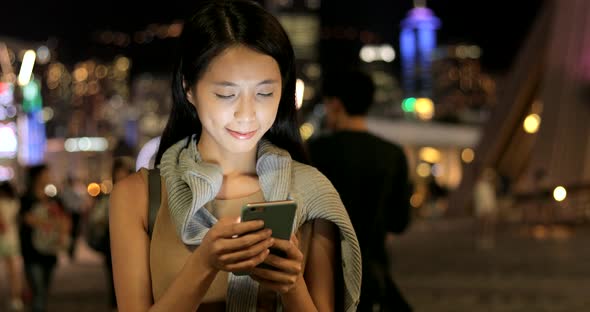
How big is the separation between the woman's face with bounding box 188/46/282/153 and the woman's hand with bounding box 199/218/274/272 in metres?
0.36

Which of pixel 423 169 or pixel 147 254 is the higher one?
pixel 147 254

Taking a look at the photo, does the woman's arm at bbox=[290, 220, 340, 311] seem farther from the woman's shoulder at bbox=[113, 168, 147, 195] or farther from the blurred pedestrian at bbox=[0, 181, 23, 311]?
the blurred pedestrian at bbox=[0, 181, 23, 311]

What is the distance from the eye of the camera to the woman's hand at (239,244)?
7.29ft

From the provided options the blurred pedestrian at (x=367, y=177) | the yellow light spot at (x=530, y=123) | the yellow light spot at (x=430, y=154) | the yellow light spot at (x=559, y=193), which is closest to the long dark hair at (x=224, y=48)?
the blurred pedestrian at (x=367, y=177)

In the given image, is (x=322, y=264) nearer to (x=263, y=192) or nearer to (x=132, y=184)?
(x=263, y=192)

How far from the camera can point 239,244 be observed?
2.23m

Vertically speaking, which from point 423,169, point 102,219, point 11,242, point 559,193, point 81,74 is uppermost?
point 81,74

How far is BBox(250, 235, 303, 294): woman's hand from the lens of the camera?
2.33 metres

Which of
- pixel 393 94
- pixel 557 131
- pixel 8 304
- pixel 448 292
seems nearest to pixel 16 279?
pixel 8 304

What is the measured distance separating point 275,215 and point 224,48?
0.55 meters

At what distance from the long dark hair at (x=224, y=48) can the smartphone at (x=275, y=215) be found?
52 cm

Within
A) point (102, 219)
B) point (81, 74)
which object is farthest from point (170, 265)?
point (81, 74)

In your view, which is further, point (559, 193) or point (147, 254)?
point (559, 193)

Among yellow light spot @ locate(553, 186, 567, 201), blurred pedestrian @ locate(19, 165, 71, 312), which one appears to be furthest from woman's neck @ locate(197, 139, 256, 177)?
yellow light spot @ locate(553, 186, 567, 201)
